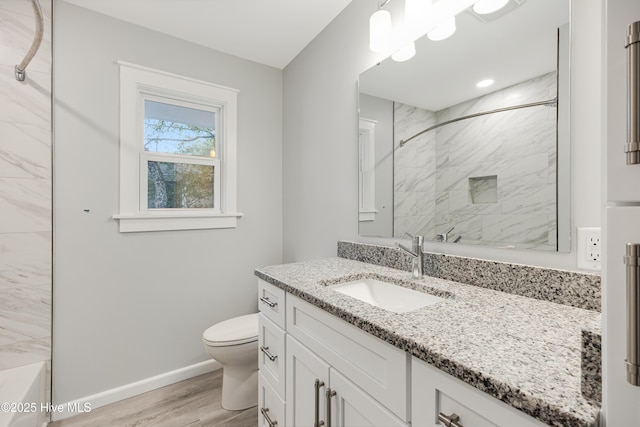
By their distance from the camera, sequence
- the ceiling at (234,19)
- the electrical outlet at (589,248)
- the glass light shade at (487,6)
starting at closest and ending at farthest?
the electrical outlet at (589,248) < the glass light shade at (487,6) < the ceiling at (234,19)

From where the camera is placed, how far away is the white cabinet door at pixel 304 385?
949 mm

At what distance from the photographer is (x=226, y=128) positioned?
2.29 m

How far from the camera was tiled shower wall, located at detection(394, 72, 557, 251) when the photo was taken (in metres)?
0.96

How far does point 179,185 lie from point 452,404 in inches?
85.7

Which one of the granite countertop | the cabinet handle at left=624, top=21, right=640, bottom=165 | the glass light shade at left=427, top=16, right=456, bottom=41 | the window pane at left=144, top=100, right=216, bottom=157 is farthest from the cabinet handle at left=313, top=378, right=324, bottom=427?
the window pane at left=144, top=100, right=216, bottom=157

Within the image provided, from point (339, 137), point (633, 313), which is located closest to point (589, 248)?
point (633, 313)

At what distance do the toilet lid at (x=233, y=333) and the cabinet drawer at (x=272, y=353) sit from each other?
33 cm

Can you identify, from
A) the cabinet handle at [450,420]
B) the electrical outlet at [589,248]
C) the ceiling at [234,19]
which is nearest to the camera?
the cabinet handle at [450,420]

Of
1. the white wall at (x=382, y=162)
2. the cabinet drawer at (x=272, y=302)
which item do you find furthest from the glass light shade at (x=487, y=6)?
the cabinet drawer at (x=272, y=302)

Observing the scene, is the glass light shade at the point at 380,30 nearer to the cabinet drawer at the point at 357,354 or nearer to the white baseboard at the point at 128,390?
the cabinet drawer at the point at 357,354

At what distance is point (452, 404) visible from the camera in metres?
0.58

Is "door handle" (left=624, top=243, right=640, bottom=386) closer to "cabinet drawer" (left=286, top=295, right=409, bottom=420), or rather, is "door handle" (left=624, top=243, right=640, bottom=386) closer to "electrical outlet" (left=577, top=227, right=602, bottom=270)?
"cabinet drawer" (left=286, top=295, right=409, bottom=420)

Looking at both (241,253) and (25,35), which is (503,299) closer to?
(241,253)

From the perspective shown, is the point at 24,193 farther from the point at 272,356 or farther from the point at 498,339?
the point at 498,339
